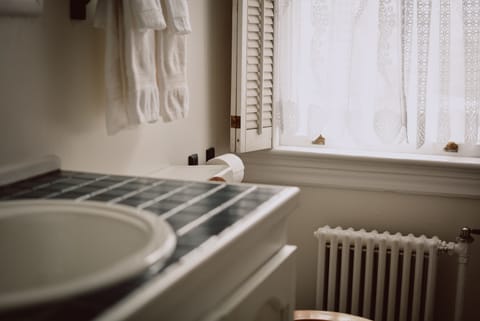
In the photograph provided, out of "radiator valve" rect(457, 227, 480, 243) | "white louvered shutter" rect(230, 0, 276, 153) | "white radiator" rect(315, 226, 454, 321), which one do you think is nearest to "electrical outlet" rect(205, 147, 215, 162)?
"white louvered shutter" rect(230, 0, 276, 153)

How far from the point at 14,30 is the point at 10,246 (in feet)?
1.66

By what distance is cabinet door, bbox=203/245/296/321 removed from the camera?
114cm

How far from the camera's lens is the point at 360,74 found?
8.50ft

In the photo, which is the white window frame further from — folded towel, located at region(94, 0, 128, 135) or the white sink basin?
the white sink basin

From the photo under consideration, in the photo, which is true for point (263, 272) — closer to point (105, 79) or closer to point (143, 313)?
point (143, 313)

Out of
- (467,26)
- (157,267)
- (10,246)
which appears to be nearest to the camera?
(157,267)

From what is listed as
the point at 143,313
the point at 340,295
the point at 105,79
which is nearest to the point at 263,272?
the point at 143,313

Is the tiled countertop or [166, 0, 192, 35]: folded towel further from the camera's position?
[166, 0, 192, 35]: folded towel

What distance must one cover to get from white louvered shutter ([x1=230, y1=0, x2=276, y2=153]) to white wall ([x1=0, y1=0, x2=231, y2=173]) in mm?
210

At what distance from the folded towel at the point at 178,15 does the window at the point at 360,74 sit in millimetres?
613

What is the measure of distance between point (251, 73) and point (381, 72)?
1.48ft

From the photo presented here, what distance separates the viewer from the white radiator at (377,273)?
8.27 ft

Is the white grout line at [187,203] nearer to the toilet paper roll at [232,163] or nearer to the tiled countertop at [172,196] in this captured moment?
the tiled countertop at [172,196]

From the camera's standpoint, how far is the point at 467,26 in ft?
7.97
